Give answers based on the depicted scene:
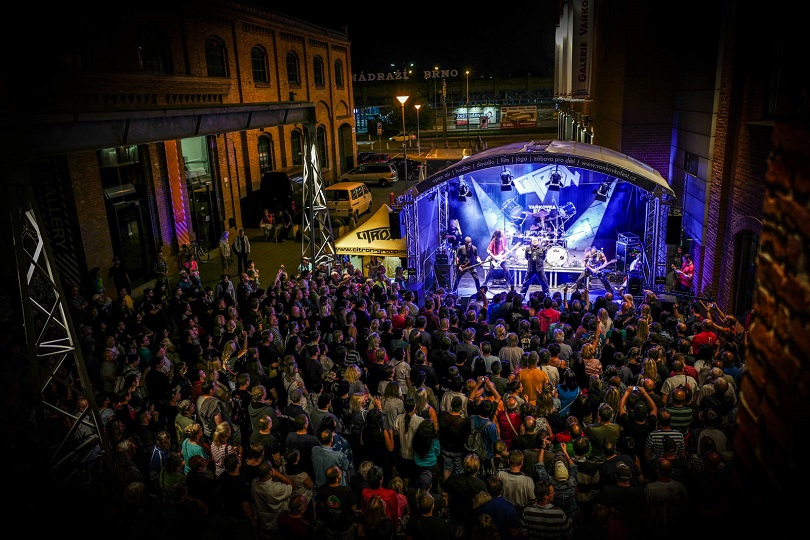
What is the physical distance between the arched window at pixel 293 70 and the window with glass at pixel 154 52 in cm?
996

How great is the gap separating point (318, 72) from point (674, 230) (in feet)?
82.4

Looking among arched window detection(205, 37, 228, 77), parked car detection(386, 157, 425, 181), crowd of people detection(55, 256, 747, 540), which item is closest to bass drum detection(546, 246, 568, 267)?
crowd of people detection(55, 256, 747, 540)

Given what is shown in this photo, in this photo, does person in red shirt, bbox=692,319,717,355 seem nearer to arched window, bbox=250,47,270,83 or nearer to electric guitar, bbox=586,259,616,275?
electric guitar, bbox=586,259,616,275

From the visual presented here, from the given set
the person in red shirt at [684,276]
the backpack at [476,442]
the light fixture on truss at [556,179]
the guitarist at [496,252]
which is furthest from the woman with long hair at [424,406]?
the light fixture on truss at [556,179]

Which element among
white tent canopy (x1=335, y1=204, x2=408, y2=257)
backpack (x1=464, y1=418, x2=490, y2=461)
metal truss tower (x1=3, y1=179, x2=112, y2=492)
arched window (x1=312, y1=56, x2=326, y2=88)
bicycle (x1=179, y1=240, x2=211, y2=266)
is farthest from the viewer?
arched window (x1=312, y1=56, x2=326, y2=88)

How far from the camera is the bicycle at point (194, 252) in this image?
18.1 meters

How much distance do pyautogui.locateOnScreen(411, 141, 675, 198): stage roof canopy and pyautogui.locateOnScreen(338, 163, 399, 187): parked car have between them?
1943cm

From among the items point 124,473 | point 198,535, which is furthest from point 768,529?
point 124,473

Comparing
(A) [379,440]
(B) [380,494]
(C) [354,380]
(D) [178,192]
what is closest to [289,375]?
(C) [354,380]

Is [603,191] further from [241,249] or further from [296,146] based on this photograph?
[296,146]

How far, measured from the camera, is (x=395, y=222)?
1427 cm

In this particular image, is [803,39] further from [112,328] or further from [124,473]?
[112,328]

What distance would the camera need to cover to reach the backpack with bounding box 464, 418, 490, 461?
6.18m

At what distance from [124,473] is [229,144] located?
18.5 m
